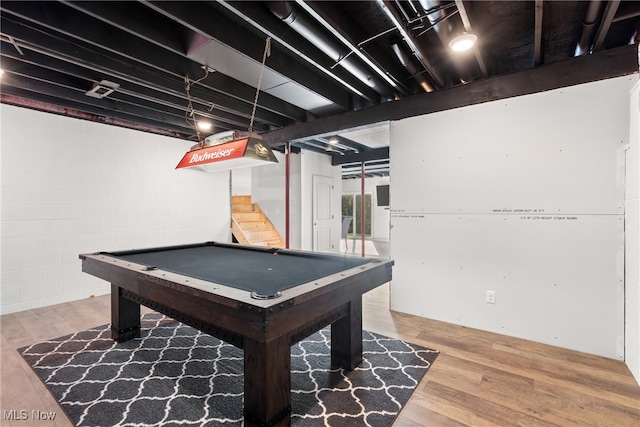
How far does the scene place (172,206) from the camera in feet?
16.7

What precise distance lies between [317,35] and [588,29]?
2.03 metres

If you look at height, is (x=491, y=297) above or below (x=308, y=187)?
below

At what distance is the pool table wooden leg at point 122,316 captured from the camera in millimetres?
2734

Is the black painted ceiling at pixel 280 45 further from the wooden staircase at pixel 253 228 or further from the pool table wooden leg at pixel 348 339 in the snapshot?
the wooden staircase at pixel 253 228

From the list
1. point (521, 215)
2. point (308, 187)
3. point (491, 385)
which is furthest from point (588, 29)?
point (308, 187)

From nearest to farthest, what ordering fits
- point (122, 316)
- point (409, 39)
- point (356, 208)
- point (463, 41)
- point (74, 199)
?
point (463, 41), point (409, 39), point (122, 316), point (74, 199), point (356, 208)

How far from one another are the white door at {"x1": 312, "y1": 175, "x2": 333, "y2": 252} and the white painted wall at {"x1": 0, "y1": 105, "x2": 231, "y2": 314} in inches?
98.9

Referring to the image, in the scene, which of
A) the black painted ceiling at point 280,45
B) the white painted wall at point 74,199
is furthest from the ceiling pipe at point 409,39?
the white painted wall at point 74,199

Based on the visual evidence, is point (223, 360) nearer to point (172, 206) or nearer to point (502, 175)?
point (502, 175)

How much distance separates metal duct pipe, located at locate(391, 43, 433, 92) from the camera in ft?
8.81

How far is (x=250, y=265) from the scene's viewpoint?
2.49m

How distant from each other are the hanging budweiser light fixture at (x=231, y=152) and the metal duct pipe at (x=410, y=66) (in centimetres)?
148

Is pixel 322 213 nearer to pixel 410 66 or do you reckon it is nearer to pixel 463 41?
pixel 410 66

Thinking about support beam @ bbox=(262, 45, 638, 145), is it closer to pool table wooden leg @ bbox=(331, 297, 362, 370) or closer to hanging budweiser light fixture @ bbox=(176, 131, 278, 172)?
hanging budweiser light fixture @ bbox=(176, 131, 278, 172)
